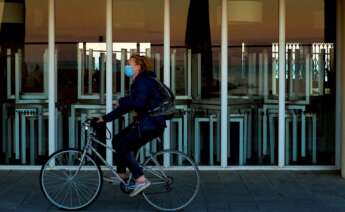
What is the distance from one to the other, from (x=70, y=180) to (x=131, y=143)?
872 mm

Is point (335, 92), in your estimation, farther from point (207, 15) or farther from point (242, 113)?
point (207, 15)

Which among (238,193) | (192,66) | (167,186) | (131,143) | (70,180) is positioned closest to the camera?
(131,143)

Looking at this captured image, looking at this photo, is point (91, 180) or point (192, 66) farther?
point (192, 66)

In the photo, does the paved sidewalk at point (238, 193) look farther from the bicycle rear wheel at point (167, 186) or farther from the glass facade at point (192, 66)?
the glass facade at point (192, 66)

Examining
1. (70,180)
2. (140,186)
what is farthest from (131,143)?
(70,180)

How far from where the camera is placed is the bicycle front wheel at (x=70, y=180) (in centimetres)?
723

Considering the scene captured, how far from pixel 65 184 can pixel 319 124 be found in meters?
4.02

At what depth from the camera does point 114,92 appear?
9.62 metres

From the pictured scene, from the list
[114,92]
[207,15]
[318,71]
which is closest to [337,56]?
[318,71]

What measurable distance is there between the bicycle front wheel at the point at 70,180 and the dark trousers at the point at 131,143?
1.08 ft

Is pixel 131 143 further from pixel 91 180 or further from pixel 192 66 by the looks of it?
pixel 192 66

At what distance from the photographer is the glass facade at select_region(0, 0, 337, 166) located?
9.60 metres

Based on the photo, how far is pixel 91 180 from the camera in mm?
7312

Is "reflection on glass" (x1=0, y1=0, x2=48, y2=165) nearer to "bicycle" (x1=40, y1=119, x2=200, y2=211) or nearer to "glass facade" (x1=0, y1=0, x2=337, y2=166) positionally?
"glass facade" (x1=0, y1=0, x2=337, y2=166)
